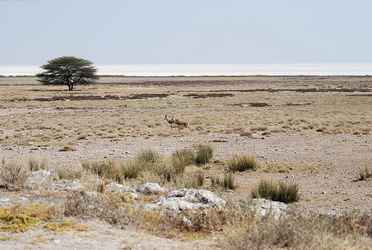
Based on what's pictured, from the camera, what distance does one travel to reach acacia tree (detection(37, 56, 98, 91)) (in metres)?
106

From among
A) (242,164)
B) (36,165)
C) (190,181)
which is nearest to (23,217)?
(190,181)

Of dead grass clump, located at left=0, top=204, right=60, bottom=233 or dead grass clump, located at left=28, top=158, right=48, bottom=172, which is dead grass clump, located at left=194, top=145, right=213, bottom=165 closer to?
dead grass clump, located at left=28, top=158, right=48, bottom=172

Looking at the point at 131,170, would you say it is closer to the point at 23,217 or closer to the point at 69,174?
the point at 69,174

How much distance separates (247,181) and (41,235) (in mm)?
8525

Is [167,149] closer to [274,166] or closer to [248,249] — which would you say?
[274,166]

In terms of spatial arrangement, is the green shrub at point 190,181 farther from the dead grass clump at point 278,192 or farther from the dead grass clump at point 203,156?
the dead grass clump at point 203,156

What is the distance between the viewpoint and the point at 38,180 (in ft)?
40.7

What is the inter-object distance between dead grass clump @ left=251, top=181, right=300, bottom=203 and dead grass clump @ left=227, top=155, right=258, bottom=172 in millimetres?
4450

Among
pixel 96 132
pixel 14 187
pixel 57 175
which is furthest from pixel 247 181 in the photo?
pixel 96 132

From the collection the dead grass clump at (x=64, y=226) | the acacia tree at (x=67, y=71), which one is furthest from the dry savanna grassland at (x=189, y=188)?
the acacia tree at (x=67, y=71)

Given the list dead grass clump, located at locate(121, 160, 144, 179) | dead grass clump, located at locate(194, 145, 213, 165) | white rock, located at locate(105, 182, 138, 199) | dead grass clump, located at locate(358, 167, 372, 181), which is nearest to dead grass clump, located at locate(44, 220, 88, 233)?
white rock, located at locate(105, 182, 138, 199)

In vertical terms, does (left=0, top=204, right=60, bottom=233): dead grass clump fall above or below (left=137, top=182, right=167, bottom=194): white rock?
above

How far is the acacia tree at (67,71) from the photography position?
106031mm

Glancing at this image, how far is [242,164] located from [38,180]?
6.81m
